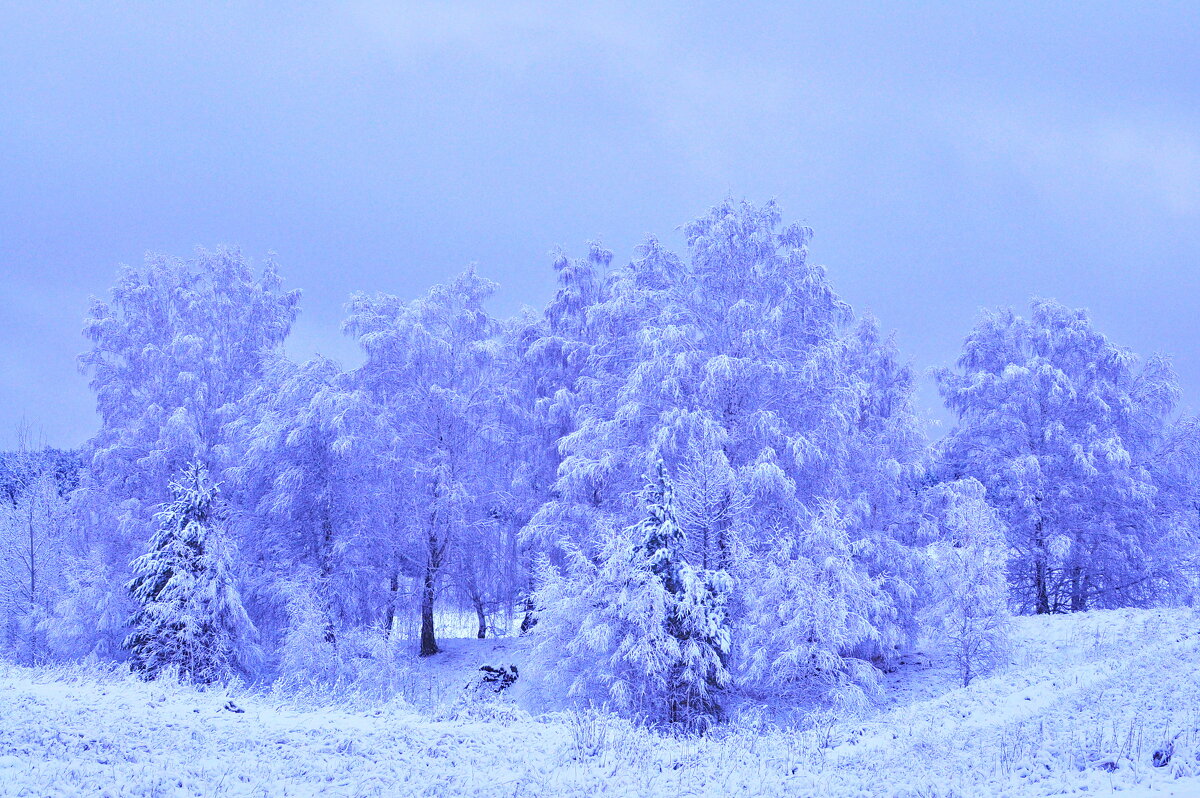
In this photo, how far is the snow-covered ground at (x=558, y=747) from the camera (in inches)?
295

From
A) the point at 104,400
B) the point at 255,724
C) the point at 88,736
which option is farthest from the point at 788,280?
the point at 104,400

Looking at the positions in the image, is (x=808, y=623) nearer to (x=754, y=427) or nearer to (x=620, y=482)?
(x=754, y=427)

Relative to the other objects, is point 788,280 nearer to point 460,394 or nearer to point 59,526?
point 460,394

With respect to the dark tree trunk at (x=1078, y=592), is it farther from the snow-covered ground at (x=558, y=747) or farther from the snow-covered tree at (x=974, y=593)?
the snow-covered ground at (x=558, y=747)

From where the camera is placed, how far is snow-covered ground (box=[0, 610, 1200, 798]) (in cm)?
748

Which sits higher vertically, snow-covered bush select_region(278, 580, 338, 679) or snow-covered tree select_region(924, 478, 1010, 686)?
snow-covered tree select_region(924, 478, 1010, 686)

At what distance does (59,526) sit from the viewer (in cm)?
2539

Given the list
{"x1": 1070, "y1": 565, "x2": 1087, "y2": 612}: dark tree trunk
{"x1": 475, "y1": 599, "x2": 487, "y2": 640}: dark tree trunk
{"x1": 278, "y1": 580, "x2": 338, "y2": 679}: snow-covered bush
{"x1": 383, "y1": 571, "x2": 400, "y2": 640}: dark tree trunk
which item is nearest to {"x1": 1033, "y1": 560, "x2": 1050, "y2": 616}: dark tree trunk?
{"x1": 1070, "y1": 565, "x2": 1087, "y2": 612}: dark tree trunk

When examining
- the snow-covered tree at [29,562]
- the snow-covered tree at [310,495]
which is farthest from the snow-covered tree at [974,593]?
the snow-covered tree at [29,562]

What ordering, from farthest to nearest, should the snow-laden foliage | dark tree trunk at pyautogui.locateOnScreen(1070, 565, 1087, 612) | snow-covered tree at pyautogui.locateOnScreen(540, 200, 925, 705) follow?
dark tree trunk at pyautogui.locateOnScreen(1070, 565, 1087, 612)
snow-covered tree at pyautogui.locateOnScreen(540, 200, 925, 705)
the snow-laden foliage

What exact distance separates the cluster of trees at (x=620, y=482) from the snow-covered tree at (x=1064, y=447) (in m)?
0.10

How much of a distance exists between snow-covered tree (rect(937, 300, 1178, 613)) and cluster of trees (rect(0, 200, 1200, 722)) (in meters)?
0.10

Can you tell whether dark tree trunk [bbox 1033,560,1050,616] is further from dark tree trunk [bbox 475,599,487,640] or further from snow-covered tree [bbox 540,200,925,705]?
dark tree trunk [bbox 475,599,487,640]

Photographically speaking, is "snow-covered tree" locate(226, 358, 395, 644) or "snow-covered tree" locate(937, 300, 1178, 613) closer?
"snow-covered tree" locate(226, 358, 395, 644)
